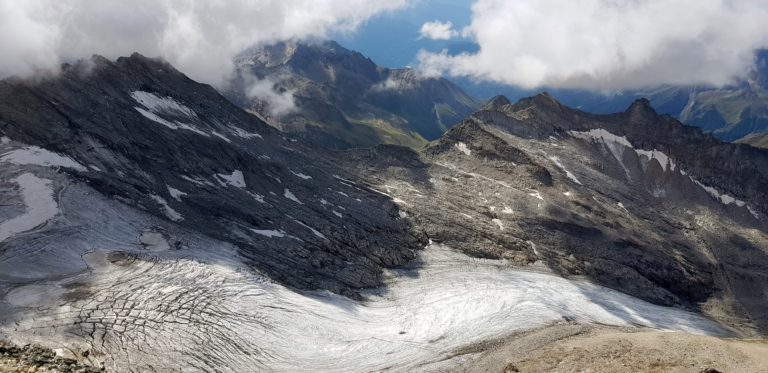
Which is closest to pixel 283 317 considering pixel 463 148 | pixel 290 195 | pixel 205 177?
pixel 205 177

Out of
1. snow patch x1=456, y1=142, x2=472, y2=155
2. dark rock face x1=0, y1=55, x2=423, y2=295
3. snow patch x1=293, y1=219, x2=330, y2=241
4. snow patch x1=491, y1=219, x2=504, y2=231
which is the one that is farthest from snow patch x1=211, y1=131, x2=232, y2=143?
snow patch x1=456, y1=142, x2=472, y2=155

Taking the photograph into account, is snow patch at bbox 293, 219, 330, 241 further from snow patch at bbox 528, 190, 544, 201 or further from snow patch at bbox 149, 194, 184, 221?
snow patch at bbox 528, 190, 544, 201

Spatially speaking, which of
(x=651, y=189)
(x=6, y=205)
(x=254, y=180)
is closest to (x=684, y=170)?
(x=651, y=189)

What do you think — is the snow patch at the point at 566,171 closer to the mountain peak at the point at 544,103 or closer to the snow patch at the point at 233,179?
the mountain peak at the point at 544,103

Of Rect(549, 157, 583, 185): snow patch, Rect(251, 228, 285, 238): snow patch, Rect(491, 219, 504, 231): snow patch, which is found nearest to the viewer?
Rect(251, 228, 285, 238): snow patch

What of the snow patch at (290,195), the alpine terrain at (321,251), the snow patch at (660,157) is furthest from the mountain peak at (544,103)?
the snow patch at (290,195)

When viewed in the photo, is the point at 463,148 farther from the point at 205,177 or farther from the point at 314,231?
the point at 205,177
